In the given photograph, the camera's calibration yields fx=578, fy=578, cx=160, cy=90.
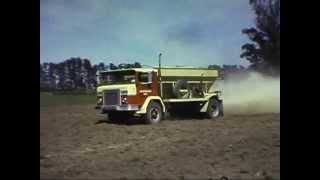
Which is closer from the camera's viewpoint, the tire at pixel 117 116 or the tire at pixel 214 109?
the tire at pixel 117 116

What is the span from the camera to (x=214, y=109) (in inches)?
235

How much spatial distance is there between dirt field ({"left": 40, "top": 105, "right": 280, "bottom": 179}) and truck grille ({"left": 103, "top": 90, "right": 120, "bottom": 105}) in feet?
0.57

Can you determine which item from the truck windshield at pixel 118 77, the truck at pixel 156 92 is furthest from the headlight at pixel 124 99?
the truck windshield at pixel 118 77

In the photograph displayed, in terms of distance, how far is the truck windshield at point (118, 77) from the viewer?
18.9ft

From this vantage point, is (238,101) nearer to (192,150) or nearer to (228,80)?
(228,80)

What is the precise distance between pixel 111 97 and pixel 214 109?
3.51ft

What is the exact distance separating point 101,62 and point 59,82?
17.7 inches

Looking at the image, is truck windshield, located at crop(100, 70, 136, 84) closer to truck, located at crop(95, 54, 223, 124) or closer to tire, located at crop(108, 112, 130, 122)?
truck, located at crop(95, 54, 223, 124)

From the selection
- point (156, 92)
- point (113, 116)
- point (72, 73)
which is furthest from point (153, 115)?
Result: point (72, 73)

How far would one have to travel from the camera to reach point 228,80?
19.6ft

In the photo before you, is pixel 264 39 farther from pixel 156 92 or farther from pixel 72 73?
pixel 72 73

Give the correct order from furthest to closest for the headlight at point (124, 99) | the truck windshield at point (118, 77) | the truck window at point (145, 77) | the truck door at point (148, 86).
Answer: the headlight at point (124, 99), the truck door at point (148, 86), the truck window at point (145, 77), the truck windshield at point (118, 77)

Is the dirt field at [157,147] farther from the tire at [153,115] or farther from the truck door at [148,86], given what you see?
the truck door at [148,86]

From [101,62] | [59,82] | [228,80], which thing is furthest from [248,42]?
[59,82]
